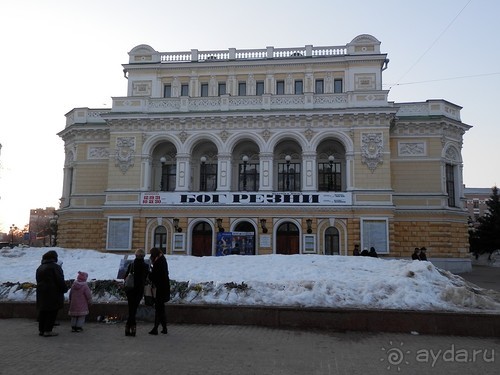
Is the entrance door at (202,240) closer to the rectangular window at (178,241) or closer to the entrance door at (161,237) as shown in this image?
the rectangular window at (178,241)

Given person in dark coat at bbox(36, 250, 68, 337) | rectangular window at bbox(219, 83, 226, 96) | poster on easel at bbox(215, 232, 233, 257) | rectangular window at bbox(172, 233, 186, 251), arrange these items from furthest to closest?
rectangular window at bbox(219, 83, 226, 96) → rectangular window at bbox(172, 233, 186, 251) → poster on easel at bbox(215, 232, 233, 257) → person in dark coat at bbox(36, 250, 68, 337)

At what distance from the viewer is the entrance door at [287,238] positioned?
32125 mm

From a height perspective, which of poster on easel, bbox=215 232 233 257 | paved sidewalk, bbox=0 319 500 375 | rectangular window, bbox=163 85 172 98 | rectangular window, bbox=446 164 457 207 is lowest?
paved sidewalk, bbox=0 319 500 375

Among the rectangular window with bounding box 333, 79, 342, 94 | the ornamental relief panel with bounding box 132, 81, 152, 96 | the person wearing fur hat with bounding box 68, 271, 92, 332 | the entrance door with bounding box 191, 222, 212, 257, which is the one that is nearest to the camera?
the person wearing fur hat with bounding box 68, 271, 92, 332

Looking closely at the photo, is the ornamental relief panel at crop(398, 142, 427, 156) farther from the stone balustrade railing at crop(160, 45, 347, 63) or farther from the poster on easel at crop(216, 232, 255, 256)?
the poster on easel at crop(216, 232, 255, 256)

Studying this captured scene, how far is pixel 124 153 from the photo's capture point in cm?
3419

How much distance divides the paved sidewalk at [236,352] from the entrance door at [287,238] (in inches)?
846

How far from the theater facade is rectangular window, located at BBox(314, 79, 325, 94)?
172 mm

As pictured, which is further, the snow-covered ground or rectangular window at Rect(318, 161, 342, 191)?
rectangular window at Rect(318, 161, 342, 191)

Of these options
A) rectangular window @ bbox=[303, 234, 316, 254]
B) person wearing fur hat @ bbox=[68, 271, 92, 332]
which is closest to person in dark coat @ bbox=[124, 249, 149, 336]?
person wearing fur hat @ bbox=[68, 271, 92, 332]

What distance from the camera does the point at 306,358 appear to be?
26.6 feet

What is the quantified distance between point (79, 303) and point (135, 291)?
1628 millimetres

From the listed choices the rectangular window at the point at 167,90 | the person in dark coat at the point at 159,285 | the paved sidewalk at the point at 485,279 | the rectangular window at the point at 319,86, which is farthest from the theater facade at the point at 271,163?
the person in dark coat at the point at 159,285

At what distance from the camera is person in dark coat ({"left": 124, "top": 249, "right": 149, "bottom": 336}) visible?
381 inches
